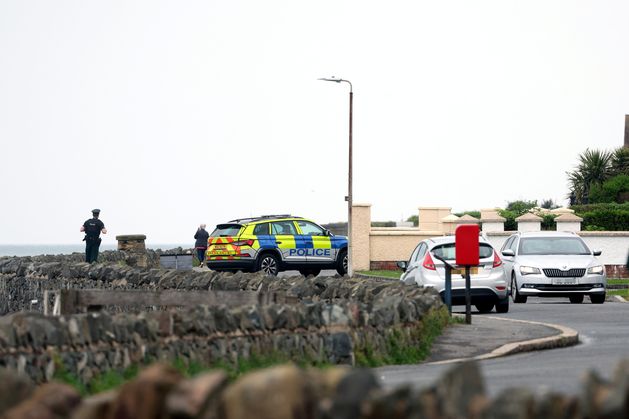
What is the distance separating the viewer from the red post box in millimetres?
20484

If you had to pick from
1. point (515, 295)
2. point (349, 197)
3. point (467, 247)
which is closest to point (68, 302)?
point (467, 247)

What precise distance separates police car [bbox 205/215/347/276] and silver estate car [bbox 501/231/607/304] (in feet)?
29.6

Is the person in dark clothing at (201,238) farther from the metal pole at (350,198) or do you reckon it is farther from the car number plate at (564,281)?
the car number plate at (564,281)

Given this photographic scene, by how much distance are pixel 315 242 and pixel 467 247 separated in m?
18.5

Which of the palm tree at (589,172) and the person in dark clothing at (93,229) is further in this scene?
the palm tree at (589,172)

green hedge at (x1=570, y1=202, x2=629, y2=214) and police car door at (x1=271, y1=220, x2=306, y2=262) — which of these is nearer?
police car door at (x1=271, y1=220, x2=306, y2=262)

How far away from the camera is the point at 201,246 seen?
2029 inches

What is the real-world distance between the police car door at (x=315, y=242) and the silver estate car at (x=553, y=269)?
9218mm

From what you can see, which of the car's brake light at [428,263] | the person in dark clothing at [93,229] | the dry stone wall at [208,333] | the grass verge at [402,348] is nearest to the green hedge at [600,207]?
the person in dark clothing at [93,229]

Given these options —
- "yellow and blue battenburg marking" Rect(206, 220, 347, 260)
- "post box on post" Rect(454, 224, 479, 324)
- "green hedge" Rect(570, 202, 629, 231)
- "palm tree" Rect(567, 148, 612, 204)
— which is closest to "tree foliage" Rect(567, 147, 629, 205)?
"palm tree" Rect(567, 148, 612, 204)

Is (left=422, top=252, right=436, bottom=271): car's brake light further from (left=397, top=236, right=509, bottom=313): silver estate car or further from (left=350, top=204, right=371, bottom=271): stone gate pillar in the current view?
(left=350, top=204, right=371, bottom=271): stone gate pillar

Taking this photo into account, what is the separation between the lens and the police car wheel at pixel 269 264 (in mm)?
37312

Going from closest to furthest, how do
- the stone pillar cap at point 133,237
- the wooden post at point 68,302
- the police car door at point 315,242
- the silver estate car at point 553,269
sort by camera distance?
1. the wooden post at point 68,302
2. the silver estate car at point 553,269
3. the police car door at point 315,242
4. the stone pillar cap at point 133,237

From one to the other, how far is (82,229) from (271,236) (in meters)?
5.47
